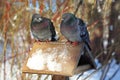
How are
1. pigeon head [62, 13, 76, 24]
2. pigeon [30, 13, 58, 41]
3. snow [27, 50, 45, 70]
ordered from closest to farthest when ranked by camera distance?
1. snow [27, 50, 45, 70]
2. pigeon head [62, 13, 76, 24]
3. pigeon [30, 13, 58, 41]

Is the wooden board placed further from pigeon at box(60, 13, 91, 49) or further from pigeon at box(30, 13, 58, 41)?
pigeon at box(30, 13, 58, 41)

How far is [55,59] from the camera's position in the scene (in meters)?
2.89

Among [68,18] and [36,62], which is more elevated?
[68,18]

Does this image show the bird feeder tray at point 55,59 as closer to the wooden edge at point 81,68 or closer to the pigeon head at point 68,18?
the wooden edge at point 81,68

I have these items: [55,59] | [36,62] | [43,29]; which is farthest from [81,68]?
[43,29]

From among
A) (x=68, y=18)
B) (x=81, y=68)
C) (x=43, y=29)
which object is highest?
(x=68, y=18)

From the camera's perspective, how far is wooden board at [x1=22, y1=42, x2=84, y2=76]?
9.23ft

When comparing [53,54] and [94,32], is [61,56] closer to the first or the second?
[53,54]

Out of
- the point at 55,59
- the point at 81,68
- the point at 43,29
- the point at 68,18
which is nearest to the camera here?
the point at 55,59

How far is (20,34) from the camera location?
4660 millimetres

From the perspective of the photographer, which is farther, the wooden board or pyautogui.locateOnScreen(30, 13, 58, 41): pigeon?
pyautogui.locateOnScreen(30, 13, 58, 41): pigeon

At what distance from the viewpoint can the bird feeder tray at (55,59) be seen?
2.81 metres

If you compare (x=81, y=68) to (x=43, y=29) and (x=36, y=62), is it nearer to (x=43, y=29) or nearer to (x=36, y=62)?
(x=36, y=62)

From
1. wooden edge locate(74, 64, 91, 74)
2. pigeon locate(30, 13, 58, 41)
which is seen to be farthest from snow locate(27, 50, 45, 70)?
pigeon locate(30, 13, 58, 41)
